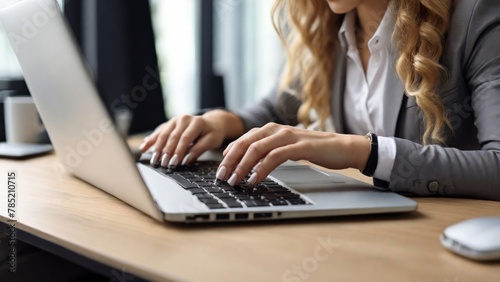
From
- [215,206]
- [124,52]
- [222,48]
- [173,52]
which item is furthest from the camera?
[222,48]

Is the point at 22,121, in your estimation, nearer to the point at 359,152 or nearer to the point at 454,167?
the point at 359,152

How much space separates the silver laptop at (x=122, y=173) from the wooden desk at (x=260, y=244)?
0.02 m

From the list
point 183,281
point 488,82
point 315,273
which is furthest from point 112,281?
point 488,82

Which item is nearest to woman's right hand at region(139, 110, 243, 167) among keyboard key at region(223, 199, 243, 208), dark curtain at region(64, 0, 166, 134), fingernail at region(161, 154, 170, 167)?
fingernail at region(161, 154, 170, 167)

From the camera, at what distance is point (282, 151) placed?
809 millimetres

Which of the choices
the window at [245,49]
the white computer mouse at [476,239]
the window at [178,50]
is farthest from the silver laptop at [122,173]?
the window at [245,49]

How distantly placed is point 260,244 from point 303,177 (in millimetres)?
327

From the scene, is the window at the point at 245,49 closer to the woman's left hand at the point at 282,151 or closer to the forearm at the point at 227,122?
the forearm at the point at 227,122

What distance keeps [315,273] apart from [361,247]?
10cm

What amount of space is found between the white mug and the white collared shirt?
787 millimetres

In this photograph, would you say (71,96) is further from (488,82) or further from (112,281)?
(488,82)

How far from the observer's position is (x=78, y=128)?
80 centimetres

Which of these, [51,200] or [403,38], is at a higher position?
[403,38]

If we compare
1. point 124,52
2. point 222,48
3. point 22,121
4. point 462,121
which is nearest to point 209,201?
point 462,121
